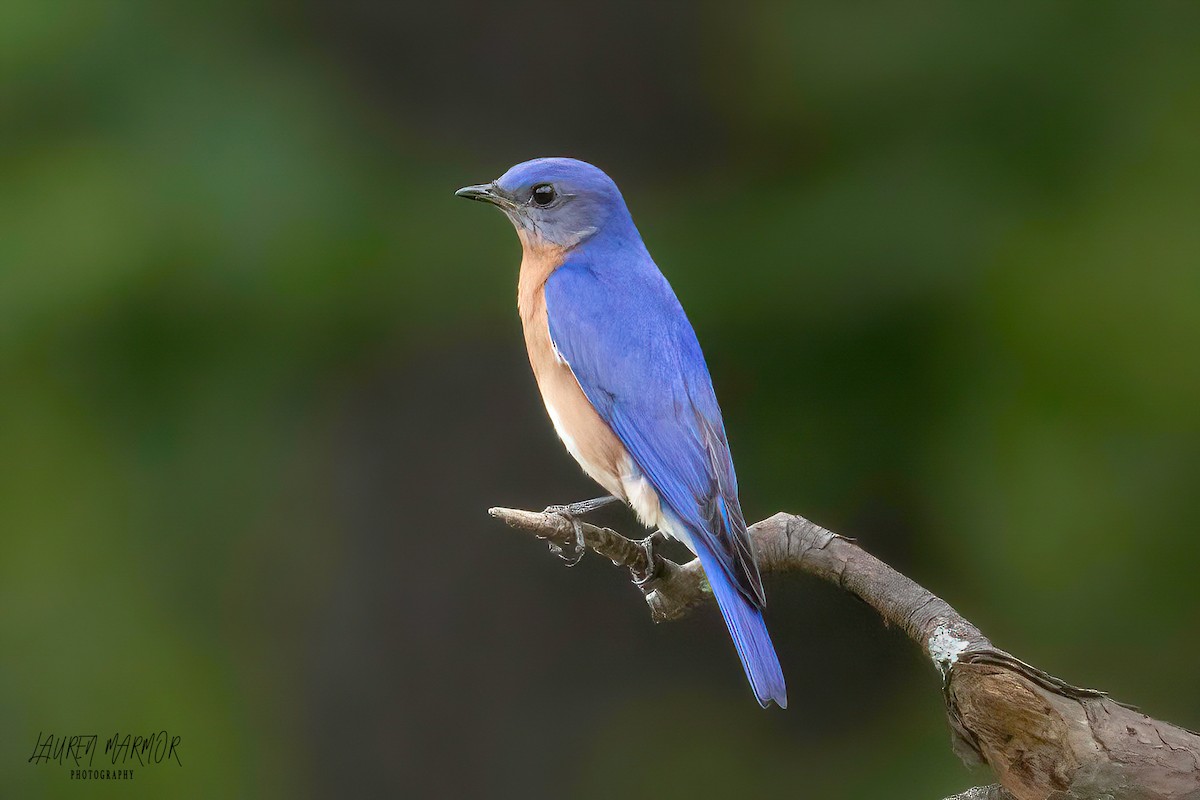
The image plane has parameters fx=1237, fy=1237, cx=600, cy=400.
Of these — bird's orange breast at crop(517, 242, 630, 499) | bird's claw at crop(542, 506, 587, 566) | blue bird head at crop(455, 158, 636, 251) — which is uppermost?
blue bird head at crop(455, 158, 636, 251)

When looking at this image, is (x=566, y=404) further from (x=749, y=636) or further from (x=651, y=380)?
(x=749, y=636)

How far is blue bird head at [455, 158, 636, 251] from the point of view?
9.15 ft

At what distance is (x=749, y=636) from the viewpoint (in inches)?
82.9

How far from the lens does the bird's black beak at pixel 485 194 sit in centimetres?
275

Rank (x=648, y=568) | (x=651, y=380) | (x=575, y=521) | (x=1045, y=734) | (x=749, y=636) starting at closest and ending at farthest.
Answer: (x=1045, y=734) → (x=749, y=636) → (x=575, y=521) → (x=648, y=568) → (x=651, y=380)

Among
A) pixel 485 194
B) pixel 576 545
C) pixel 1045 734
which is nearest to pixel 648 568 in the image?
pixel 576 545

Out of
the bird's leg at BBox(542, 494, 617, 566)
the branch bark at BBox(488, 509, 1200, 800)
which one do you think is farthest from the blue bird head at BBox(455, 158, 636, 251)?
the branch bark at BBox(488, 509, 1200, 800)

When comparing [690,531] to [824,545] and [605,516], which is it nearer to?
[824,545]

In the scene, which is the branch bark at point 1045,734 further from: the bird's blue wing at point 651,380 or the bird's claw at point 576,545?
the bird's blue wing at point 651,380

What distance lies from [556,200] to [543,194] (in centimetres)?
3

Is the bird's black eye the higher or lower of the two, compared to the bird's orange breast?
higher

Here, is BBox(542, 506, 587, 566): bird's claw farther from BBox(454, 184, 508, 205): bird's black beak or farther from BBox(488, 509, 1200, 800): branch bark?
BBox(454, 184, 508, 205): bird's black beak

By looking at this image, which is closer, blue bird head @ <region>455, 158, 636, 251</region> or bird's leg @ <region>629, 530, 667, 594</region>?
bird's leg @ <region>629, 530, 667, 594</region>

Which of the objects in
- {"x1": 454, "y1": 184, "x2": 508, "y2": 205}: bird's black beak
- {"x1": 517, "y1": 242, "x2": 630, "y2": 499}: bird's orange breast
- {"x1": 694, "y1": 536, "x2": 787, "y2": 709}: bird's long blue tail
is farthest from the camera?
{"x1": 454, "y1": 184, "x2": 508, "y2": 205}: bird's black beak
